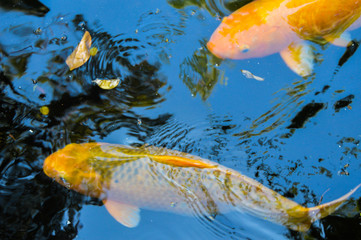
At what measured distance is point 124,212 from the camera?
2.99 metres

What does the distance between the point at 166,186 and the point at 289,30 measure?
202cm

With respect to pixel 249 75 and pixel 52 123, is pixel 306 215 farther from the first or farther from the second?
pixel 52 123

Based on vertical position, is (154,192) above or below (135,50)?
below

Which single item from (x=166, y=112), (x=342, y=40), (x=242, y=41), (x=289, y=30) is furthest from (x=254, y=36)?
(x=166, y=112)

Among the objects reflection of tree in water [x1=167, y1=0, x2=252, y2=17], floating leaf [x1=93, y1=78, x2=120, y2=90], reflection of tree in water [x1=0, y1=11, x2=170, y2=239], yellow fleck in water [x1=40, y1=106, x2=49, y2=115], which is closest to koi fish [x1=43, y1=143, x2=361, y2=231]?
reflection of tree in water [x1=0, y1=11, x2=170, y2=239]

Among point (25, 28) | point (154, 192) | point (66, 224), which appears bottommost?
point (66, 224)

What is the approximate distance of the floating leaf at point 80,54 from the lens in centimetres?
350

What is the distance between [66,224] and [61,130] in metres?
0.90

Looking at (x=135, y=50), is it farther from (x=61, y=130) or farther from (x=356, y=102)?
(x=356, y=102)

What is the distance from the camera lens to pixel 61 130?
3264mm

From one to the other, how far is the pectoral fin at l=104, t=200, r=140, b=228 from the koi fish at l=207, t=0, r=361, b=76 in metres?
1.76

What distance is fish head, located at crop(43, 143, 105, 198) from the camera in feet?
9.78

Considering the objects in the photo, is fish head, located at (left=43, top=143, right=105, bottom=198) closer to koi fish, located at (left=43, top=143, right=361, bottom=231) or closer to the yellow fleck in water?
koi fish, located at (left=43, top=143, right=361, bottom=231)

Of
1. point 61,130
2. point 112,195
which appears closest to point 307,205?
point 112,195
